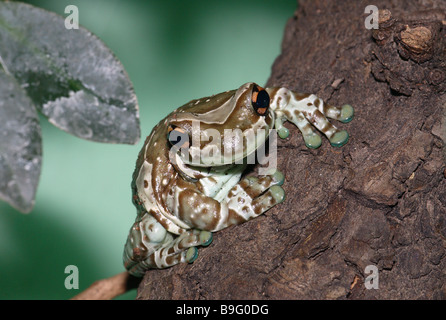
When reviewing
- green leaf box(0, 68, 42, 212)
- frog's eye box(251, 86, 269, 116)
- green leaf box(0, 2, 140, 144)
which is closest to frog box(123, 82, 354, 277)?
frog's eye box(251, 86, 269, 116)

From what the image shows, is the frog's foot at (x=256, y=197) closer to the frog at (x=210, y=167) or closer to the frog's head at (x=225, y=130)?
the frog at (x=210, y=167)

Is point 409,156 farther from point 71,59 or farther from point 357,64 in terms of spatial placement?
point 71,59

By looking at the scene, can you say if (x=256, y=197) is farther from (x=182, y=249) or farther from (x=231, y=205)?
(x=182, y=249)

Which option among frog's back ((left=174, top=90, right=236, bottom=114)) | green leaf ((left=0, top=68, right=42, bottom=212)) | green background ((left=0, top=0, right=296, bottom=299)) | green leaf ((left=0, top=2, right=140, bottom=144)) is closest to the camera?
green leaf ((left=0, top=68, right=42, bottom=212))

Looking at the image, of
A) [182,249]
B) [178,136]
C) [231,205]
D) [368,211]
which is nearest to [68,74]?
[178,136]

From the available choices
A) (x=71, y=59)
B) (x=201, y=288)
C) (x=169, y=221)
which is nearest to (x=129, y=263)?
(x=169, y=221)

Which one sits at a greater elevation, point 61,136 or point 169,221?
point 61,136

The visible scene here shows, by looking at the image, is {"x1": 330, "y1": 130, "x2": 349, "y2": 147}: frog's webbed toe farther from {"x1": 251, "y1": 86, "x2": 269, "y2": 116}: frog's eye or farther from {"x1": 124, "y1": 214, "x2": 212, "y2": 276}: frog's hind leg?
{"x1": 124, "y1": 214, "x2": 212, "y2": 276}: frog's hind leg
